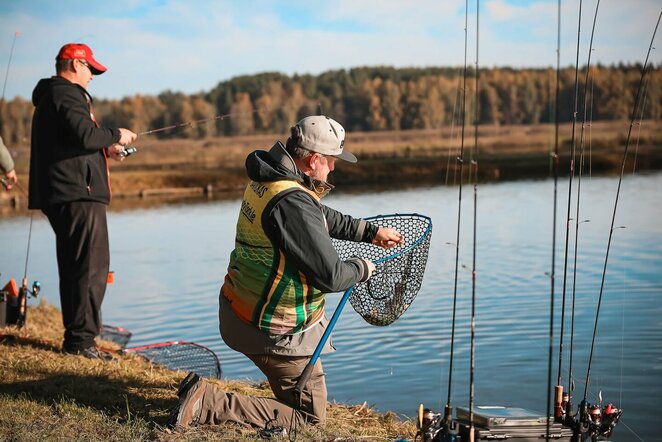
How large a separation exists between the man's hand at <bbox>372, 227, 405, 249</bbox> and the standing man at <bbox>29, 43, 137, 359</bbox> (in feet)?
7.19

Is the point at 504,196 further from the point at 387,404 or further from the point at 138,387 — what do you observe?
the point at 138,387

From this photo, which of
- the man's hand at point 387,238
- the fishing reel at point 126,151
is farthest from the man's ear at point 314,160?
the fishing reel at point 126,151

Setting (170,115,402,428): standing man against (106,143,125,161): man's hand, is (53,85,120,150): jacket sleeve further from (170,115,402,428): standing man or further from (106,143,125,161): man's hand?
(170,115,402,428): standing man

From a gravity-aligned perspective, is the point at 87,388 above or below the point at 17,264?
above

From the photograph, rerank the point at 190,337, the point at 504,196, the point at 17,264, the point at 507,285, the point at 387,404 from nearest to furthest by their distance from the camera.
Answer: the point at 387,404, the point at 190,337, the point at 507,285, the point at 17,264, the point at 504,196

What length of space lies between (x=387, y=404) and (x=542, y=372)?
1301 millimetres

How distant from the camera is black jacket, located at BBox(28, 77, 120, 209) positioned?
572cm

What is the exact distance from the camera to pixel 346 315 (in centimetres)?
909

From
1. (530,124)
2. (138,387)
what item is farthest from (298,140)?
(530,124)

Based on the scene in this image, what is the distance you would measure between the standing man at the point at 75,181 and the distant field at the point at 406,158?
57.1ft

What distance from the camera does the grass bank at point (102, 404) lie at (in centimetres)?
410

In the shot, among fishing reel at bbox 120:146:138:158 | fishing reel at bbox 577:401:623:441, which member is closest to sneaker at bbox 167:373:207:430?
fishing reel at bbox 577:401:623:441

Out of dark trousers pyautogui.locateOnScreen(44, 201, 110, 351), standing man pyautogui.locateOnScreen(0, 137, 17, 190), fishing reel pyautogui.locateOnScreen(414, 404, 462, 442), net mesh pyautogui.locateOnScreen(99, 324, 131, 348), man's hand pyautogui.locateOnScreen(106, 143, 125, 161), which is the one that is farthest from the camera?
net mesh pyautogui.locateOnScreen(99, 324, 131, 348)

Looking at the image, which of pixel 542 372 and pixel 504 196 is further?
pixel 504 196
